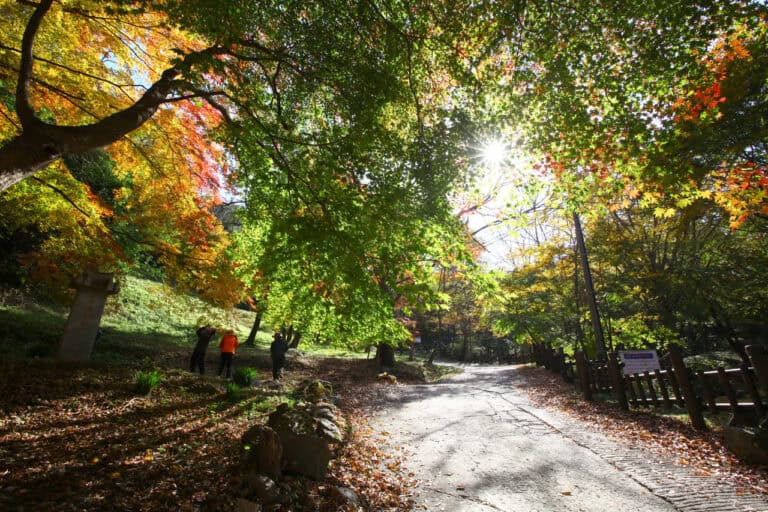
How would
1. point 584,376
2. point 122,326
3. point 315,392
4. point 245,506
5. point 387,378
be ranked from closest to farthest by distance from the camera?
1. point 245,506
2. point 315,392
3. point 584,376
4. point 122,326
5. point 387,378

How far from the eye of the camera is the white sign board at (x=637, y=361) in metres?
9.56

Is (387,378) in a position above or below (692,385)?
below

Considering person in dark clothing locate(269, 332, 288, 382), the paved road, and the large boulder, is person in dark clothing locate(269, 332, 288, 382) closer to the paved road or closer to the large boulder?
the paved road

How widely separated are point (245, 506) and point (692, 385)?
28.3 ft

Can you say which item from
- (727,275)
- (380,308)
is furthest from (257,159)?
(727,275)

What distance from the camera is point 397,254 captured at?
18.9ft

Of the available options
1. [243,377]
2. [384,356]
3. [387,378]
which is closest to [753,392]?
[243,377]

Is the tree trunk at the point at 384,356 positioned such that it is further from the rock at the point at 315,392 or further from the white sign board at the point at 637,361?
the white sign board at the point at 637,361

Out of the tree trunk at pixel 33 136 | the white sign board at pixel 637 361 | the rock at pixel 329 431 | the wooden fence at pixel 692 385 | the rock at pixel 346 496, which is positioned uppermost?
the tree trunk at pixel 33 136

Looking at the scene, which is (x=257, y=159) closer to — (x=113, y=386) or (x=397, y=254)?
(x=397, y=254)

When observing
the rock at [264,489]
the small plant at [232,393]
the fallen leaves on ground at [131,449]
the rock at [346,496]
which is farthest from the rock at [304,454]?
the small plant at [232,393]

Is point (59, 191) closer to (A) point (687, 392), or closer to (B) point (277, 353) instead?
(B) point (277, 353)

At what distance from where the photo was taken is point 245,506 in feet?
11.1

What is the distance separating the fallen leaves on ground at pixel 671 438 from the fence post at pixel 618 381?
0.78ft
